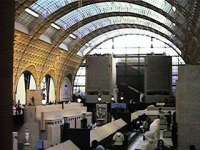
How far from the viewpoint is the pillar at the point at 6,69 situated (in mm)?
5883

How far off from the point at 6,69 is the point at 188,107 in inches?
839

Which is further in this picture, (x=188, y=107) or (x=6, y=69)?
(x=188, y=107)

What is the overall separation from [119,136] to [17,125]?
41.3 ft

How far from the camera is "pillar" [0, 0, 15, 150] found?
5.88 metres

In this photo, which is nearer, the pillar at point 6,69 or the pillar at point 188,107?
the pillar at point 6,69

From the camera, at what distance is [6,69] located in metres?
5.96

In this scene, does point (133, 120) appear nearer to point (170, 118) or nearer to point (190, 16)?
point (170, 118)

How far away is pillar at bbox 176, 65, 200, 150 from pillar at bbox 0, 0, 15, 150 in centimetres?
2064

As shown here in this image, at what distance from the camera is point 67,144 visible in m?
18.6

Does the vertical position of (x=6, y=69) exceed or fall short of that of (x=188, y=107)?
it exceeds it

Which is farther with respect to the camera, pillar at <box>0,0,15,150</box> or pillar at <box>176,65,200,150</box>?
pillar at <box>176,65,200,150</box>

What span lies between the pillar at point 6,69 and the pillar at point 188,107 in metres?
20.6

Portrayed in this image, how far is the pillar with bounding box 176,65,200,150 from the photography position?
2584cm

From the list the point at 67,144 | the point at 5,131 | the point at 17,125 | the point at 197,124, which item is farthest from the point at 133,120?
the point at 5,131
